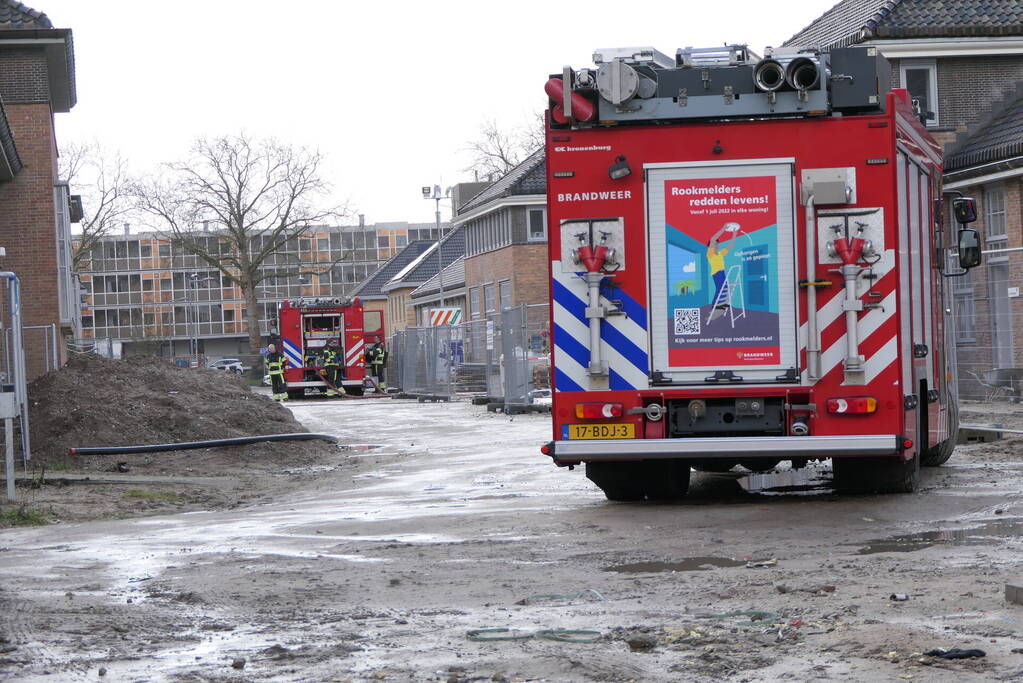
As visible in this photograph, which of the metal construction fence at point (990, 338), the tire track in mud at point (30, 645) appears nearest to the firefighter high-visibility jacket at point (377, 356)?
the metal construction fence at point (990, 338)

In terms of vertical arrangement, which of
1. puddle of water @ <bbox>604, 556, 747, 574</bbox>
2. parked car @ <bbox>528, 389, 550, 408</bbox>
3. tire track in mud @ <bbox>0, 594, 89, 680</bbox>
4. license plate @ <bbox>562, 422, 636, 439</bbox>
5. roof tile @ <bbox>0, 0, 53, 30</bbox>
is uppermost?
roof tile @ <bbox>0, 0, 53, 30</bbox>

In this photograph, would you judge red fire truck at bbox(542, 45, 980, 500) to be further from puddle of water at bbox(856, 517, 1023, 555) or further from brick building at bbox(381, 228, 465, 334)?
brick building at bbox(381, 228, 465, 334)

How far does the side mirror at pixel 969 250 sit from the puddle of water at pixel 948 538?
4423 millimetres

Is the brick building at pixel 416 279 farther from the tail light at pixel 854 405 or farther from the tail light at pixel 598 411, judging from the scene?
the tail light at pixel 854 405

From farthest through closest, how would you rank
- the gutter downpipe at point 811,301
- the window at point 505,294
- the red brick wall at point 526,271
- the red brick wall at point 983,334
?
the window at point 505,294
the red brick wall at point 526,271
the red brick wall at point 983,334
the gutter downpipe at point 811,301

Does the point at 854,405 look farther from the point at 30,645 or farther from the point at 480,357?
the point at 480,357

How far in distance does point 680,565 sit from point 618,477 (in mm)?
3422

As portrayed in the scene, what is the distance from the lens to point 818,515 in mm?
10852

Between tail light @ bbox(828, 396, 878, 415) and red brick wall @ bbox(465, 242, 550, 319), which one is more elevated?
red brick wall @ bbox(465, 242, 550, 319)

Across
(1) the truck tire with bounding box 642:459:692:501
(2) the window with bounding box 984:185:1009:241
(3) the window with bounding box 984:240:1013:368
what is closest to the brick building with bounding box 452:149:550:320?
(2) the window with bounding box 984:185:1009:241

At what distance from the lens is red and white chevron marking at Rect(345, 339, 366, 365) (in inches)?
1924

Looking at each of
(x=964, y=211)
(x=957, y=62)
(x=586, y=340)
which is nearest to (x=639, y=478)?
(x=586, y=340)

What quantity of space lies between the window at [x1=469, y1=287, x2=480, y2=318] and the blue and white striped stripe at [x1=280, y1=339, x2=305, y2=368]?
18543 mm

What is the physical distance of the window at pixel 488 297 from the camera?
6488 cm
